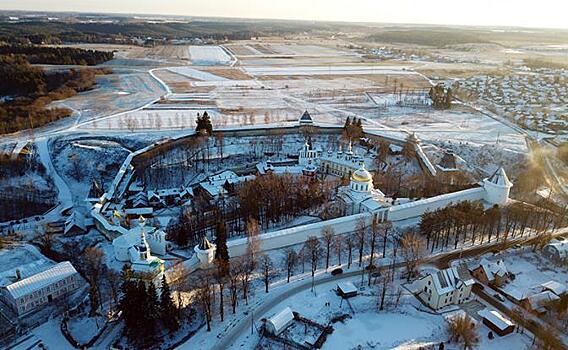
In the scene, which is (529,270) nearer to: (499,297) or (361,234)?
(499,297)

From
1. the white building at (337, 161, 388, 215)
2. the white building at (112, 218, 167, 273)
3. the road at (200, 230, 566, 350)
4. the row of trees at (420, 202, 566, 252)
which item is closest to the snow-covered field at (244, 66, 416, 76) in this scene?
the white building at (337, 161, 388, 215)

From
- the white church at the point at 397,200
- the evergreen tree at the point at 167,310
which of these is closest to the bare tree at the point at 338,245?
the white church at the point at 397,200

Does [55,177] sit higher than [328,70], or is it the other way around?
[328,70]

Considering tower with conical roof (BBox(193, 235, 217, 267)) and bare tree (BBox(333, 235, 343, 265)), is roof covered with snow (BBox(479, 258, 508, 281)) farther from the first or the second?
tower with conical roof (BBox(193, 235, 217, 267))

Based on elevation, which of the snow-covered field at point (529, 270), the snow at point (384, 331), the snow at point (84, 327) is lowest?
the snow at point (84, 327)

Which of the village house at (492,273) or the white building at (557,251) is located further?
the white building at (557,251)

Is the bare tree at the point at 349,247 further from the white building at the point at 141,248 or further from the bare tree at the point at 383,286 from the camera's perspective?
the white building at the point at 141,248

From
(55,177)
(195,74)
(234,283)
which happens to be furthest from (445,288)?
(195,74)
